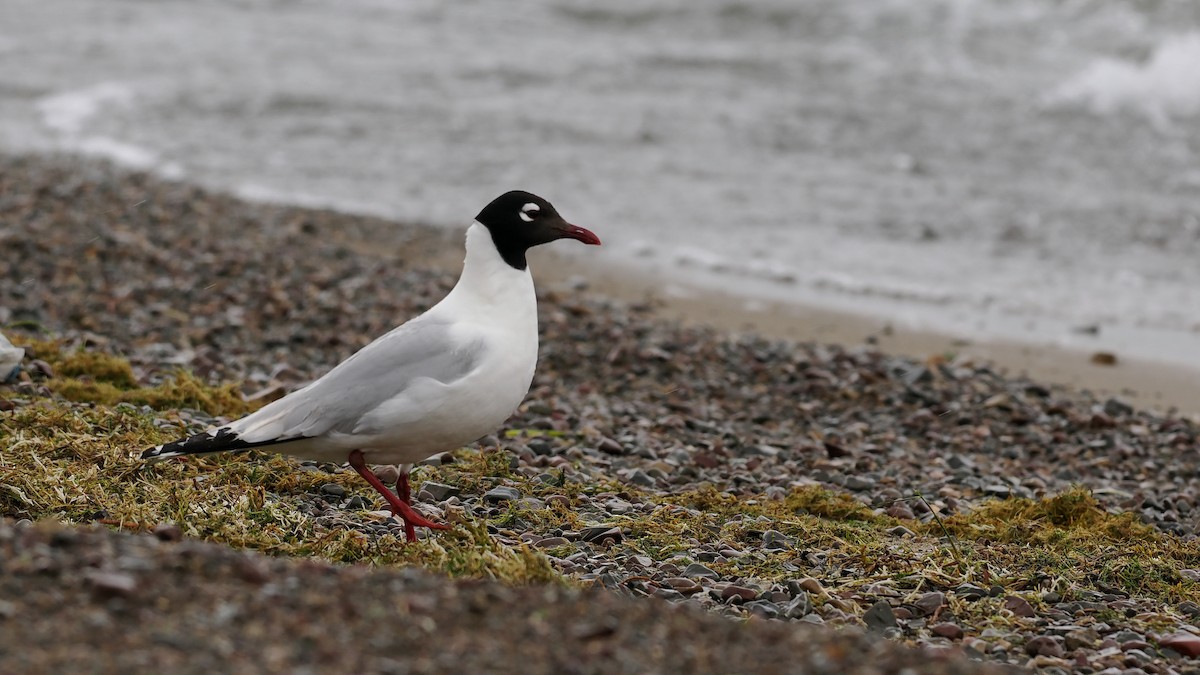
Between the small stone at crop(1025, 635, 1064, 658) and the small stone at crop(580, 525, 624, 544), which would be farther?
the small stone at crop(580, 525, 624, 544)

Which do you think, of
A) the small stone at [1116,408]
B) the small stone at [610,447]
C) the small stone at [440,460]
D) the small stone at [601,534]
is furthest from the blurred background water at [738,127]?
the small stone at [601,534]

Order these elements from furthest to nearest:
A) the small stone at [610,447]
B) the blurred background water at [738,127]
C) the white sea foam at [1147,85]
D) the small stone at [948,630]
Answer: the white sea foam at [1147,85] < the blurred background water at [738,127] < the small stone at [610,447] < the small stone at [948,630]

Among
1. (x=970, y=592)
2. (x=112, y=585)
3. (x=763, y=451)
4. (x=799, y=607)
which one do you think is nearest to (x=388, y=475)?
(x=763, y=451)

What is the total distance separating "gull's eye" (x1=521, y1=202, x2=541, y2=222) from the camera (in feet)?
19.0

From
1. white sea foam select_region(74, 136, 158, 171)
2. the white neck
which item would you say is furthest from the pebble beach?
white sea foam select_region(74, 136, 158, 171)

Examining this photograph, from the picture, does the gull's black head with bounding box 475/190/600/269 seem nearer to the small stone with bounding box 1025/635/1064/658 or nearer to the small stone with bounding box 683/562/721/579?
the small stone with bounding box 683/562/721/579

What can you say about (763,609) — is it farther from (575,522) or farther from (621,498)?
(621,498)

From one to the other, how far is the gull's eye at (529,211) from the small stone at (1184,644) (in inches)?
115

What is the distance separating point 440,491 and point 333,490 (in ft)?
1.55

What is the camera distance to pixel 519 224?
18.9 ft

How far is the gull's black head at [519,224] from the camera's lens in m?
5.74

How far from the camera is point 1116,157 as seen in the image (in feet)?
53.3

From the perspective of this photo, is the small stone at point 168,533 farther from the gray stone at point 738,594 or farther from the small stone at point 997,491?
the small stone at point 997,491

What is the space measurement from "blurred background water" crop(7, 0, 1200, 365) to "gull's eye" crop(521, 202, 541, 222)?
5.59 metres
